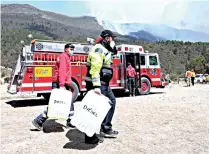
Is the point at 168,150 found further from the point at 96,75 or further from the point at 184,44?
the point at 184,44

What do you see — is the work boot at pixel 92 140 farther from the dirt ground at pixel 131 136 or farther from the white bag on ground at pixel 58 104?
the white bag on ground at pixel 58 104

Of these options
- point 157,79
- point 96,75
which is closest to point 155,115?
point 96,75

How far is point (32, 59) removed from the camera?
1183 cm

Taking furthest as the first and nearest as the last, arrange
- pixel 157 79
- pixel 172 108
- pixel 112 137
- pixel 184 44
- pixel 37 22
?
1. pixel 37 22
2. pixel 184 44
3. pixel 157 79
4. pixel 172 108
5. pixel 112 137

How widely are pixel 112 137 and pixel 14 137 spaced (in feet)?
6.36

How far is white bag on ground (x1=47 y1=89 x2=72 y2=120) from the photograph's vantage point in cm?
578

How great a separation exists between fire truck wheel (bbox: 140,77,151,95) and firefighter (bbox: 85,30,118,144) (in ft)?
32.3

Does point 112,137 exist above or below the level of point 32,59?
below

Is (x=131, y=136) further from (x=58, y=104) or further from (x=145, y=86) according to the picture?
(x=145, y=86)

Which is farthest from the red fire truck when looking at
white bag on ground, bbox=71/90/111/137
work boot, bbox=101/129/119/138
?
white bag on ground, bbox=71/90/111/137

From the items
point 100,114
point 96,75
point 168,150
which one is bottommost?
point 168,150

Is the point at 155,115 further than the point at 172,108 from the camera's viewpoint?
No

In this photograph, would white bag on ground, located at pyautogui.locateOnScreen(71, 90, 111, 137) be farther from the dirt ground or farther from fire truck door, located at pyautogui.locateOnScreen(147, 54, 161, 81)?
fire truck door, located at pyautogui.locateOnScreen(147, 54, 161, 81)

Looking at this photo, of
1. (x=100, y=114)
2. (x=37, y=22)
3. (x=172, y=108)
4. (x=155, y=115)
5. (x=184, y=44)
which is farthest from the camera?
(x=37, y=22)
